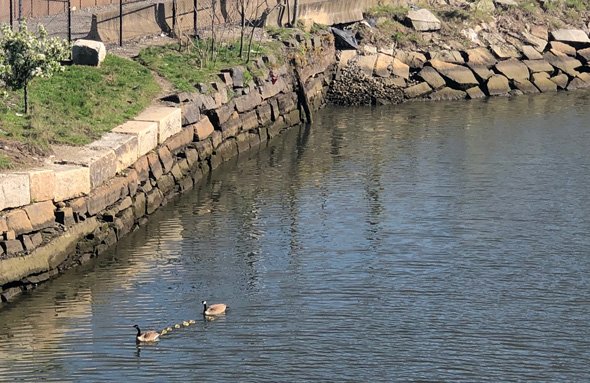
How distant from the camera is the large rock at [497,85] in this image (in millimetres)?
47062

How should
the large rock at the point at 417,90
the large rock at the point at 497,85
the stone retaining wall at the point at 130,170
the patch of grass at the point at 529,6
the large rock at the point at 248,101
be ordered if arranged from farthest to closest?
the patch of grass at the point at 529,6, the large rock at the point at 497,85, the large rock at the point at 417,90, the large rock at the point at 248,101, the stone retaining wall at the point at 130,170

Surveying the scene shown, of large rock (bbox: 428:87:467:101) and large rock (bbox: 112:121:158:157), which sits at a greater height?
large rock (bbox: 112:121:158:157)

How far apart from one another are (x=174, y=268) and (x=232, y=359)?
5112 mm

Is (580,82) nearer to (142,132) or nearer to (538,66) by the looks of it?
(538,66)

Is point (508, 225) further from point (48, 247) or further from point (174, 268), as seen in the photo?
point (48, 247)

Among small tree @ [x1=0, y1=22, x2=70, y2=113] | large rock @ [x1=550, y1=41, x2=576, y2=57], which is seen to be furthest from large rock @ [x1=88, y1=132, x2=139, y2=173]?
large rock @ [x1=550, y1=41, x2=576, y2=57]

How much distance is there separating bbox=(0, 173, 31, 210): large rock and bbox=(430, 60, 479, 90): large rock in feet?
83.4

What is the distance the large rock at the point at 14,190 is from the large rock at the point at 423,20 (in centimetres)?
2800

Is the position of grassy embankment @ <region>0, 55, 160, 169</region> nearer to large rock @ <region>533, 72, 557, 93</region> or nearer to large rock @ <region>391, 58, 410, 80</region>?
large rock @ <region>391, 58, 410, 80</region>

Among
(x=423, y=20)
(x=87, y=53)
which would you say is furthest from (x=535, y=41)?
(x=87, y=53)

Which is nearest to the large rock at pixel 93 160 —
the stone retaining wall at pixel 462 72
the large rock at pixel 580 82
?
the stone retaining wall at pixel 462 72

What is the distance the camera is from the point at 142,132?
28969 mm

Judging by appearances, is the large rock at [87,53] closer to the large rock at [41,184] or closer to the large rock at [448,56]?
the large rock at [41,184]

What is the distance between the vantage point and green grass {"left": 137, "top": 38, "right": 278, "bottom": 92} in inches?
1373
